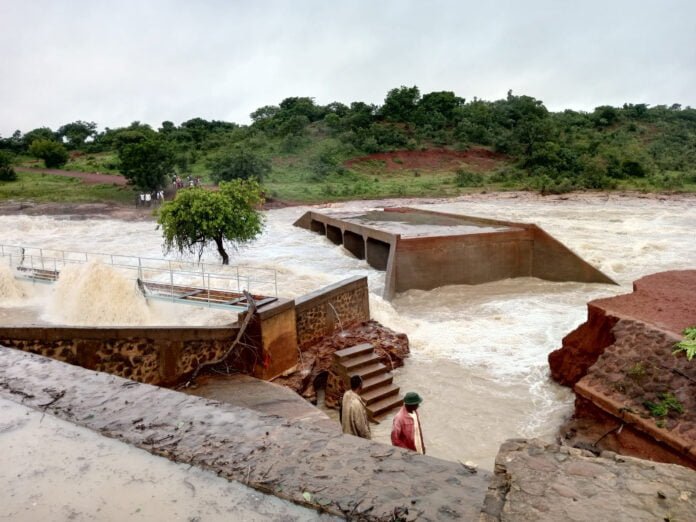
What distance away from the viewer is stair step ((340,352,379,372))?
9602 mm

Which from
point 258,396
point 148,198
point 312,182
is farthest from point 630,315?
point 312,182

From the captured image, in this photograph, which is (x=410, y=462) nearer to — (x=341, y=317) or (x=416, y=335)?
(x=341, y=317)

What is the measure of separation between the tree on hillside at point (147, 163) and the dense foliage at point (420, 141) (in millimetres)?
73

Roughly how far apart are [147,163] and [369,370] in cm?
3385

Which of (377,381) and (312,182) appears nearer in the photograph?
(377,381)

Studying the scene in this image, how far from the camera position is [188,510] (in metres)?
2.85

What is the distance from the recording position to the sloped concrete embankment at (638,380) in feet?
21.3

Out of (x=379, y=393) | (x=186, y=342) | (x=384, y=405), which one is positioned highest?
(x=186, y=342)

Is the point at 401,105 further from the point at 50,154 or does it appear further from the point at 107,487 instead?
the point at 107,487

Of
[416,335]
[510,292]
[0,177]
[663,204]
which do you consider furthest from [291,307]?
[0,177]

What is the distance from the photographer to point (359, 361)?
9836 mm

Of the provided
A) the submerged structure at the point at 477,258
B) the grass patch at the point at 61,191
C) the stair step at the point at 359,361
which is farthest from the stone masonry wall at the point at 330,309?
the grass patch at the point at 61,191

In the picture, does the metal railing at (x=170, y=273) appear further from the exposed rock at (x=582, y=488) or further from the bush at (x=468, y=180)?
the bush at (x=468, y=180)

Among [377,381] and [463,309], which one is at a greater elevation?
[377,381]
